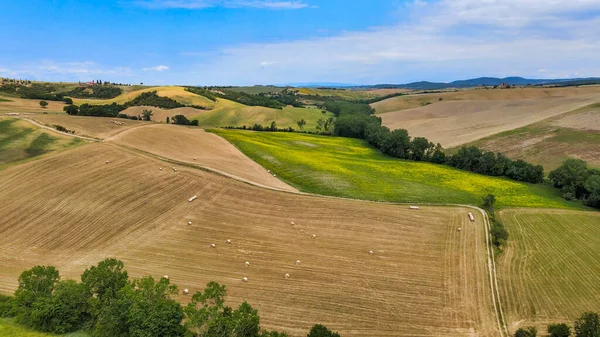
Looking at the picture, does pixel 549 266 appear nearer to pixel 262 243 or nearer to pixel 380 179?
pixel 262 243

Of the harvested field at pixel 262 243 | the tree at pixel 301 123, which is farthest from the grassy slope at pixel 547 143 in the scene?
the tree at pixel 301 123

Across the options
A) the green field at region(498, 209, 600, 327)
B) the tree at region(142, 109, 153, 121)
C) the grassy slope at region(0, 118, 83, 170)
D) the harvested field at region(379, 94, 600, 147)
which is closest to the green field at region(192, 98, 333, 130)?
the tree at region(142, 109, 153, 121)

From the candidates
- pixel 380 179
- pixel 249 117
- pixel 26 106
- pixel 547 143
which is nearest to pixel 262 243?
pixel 380 179

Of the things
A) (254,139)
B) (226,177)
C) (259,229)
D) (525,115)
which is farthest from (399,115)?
(259,229)

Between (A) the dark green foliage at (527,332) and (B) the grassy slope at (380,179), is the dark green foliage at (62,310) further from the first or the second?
(B) the grassy slope at (380,179)

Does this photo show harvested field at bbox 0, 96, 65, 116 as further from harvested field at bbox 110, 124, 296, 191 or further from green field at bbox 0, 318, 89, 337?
green field at bbox 0, 318, 89, 337
